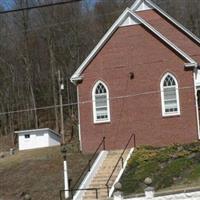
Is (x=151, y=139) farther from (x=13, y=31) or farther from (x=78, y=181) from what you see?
(x=13, y=31)

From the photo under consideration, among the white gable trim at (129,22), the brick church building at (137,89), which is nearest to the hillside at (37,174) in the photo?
the brick church building at (137,89)

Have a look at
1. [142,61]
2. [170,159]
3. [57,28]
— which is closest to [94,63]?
[142,61]

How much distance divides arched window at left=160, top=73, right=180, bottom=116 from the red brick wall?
0.25m

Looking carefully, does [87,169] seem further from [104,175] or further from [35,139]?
[35,139]

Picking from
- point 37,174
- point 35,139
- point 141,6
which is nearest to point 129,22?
point 141,6

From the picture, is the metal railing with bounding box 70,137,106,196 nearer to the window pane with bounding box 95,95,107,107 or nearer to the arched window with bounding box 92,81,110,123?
the arched window with bounding box 92,81,110,123

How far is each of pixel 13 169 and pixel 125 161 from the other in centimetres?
743

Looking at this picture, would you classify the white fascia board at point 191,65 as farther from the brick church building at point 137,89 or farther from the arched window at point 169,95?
the arched window at point 169,95

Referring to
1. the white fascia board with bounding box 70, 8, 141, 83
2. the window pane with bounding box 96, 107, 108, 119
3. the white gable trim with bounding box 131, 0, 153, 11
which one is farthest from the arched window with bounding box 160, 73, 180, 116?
the white gable trim with bounding box 131, 0, 153, 11

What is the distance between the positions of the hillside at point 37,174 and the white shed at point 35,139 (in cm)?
1003

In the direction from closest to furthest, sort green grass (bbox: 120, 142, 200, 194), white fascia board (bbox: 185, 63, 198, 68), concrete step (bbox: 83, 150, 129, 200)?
green grass (bbox: 120, 142, 200, 194) < concrete step (bbox: 83, 150, 129, 200) < white fascia board (bbox: 185, 63, 198, 68)

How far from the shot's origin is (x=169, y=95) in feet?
124

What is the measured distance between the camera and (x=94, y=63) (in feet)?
131

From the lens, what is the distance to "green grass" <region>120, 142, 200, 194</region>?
28.5 meters
